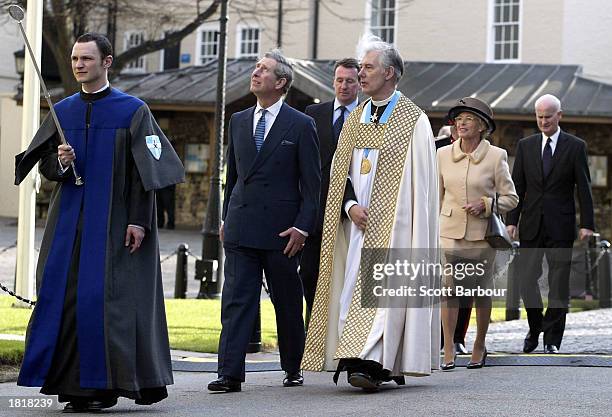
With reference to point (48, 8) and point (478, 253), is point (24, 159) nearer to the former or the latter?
point (478, 253)

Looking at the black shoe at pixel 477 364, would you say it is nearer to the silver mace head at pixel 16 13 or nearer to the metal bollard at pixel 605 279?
the silver mace head at pixel 16 13

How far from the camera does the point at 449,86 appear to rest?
105 ft

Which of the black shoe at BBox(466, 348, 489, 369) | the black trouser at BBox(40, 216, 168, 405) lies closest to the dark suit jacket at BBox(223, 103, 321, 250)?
the black trouser at BBox(40, 216, 168, 405)

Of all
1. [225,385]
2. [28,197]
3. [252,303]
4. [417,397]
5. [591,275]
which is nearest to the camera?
[417,397]

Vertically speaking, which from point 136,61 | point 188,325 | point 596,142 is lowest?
point 188,325

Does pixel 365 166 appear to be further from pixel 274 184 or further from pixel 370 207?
pixel 274 184

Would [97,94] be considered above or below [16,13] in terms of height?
below

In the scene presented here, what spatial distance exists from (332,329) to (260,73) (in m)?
1.74

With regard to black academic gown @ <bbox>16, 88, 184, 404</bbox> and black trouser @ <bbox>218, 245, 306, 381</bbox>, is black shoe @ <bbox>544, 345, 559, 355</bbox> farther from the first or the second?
black academic gown @ <bbox>16, 88, 184, 404</bbox>

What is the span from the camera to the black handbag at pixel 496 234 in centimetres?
1025

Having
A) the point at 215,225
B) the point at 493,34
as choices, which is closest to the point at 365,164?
the point at 215,225

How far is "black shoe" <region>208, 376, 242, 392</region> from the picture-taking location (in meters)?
8.75

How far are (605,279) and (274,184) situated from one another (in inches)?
401

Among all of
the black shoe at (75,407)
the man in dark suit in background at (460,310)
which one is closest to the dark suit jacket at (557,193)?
the man in dark suit in background at (460,310)
